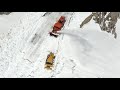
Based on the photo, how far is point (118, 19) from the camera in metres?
18.1

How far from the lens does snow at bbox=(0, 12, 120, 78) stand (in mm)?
16248

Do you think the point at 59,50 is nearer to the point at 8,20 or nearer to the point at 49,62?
the point at 49,62

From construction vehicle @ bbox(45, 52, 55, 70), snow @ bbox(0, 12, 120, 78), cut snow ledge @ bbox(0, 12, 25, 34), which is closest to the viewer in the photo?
snow @ bbox(0, 12, 120, 78)

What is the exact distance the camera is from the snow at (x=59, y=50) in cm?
1625

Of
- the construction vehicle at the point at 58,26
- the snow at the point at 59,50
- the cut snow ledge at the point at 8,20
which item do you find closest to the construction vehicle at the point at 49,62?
the snow at the point at 59,50

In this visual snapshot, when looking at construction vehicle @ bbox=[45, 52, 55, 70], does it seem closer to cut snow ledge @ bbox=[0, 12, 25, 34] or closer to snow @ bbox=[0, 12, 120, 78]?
snow @ bbox=[0, 12, 120, 78]

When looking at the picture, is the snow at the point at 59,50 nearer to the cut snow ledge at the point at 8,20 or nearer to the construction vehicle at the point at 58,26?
the cut snow ledge at the point at 8,20

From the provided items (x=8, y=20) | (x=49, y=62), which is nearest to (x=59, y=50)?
(x=49, y=62)

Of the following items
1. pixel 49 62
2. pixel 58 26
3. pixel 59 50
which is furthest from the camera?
pixel 58 26

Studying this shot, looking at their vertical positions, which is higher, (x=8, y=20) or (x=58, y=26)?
(x=8, y=20)

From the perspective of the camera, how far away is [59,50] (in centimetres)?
1723

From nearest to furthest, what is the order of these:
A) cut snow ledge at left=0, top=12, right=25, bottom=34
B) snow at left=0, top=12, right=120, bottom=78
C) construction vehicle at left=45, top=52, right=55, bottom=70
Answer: snow at left=0, top=12, right=120, bottom=78, construction vehicle at left=45, top=52, right=55, bottom=70, cut snow ledge at left=0, top=12, right=25, bottom=34

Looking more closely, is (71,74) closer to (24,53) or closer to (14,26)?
(24,53)

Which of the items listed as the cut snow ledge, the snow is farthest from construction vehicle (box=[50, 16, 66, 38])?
the cut snow ledge
